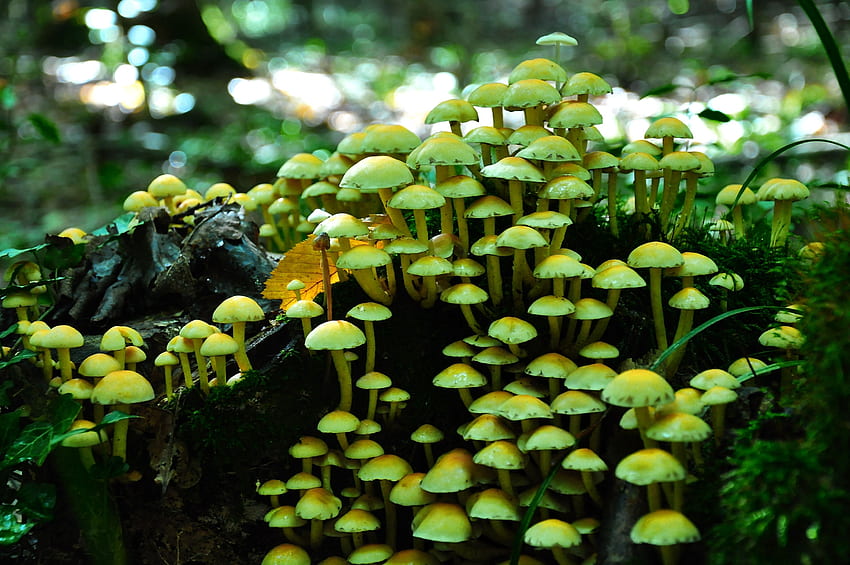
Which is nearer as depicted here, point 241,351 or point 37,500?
point 37,500

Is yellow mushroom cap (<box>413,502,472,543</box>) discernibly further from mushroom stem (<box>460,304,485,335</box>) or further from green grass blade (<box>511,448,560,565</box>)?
mushroom stem (<box>460,304,485,335</box>)

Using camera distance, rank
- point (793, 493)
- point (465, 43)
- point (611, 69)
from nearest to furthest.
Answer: point (793, 493)
point (611, 69)
point (465, 43)

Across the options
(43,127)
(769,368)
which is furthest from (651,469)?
(43,127)

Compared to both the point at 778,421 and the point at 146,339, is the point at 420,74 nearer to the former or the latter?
the point at 146,339

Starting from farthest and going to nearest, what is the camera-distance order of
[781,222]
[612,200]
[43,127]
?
[43,127]
[781,222]
[612,200]

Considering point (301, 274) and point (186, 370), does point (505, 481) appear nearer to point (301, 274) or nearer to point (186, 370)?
point (301, 274)

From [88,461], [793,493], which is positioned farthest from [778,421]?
[88,461]

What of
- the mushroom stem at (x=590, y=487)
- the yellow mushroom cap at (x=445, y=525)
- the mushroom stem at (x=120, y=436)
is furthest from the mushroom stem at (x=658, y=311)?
the mushroom stem at (x=120, y=436)
